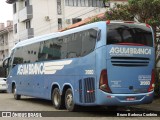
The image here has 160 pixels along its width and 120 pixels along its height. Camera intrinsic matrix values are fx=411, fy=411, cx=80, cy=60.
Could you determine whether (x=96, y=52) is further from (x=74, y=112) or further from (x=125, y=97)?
(x=74, y=112)

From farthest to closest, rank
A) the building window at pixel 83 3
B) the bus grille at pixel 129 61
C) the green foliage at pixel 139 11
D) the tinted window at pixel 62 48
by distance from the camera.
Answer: the building window at pixel 83 3 → the green foliage at pixel 139 11 → the tinted window at pixel 62 48 → the bus grille at pixel 129 61

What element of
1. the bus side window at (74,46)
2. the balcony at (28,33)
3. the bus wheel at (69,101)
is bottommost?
the bus wheel at (69,101)

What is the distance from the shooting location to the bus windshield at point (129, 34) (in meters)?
14.5

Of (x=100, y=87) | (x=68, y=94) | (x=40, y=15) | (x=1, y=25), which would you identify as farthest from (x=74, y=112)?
(x=1, y=25)

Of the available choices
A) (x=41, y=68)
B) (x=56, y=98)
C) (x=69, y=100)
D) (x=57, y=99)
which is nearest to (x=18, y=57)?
(x=41, y=68)

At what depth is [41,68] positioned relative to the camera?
19594mm

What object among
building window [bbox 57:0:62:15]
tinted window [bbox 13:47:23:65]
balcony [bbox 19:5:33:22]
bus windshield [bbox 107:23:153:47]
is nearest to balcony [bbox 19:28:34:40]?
balcony [bbox 19:5:33:22]

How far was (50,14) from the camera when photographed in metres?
50.0

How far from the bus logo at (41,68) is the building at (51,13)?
87.2 ft

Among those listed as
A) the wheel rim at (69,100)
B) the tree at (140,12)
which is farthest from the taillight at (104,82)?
the tree at (140,12)

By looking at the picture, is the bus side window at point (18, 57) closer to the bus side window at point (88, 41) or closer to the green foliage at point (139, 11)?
the green foliage at point (139, 11)

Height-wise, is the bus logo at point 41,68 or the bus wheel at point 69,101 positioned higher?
the bus logo at point 41,68

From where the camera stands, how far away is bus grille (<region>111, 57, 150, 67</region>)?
14477 mm

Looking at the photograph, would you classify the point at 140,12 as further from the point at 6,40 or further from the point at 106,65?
the point at 6,40
